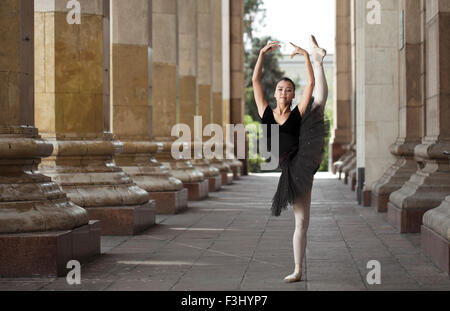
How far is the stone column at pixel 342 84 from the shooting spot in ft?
123

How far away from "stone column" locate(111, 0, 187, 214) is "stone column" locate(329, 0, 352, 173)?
22.6 m

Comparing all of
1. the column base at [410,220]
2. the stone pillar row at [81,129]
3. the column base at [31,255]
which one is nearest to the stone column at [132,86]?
the stone pillar row at [81,129]

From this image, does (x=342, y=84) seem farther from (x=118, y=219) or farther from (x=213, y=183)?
(x=118, y=219)

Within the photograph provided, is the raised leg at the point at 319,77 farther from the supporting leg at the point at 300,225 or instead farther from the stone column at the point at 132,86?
the stone column at the point at 132,86

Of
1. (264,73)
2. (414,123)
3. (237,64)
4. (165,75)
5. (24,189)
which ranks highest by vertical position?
(264,73)

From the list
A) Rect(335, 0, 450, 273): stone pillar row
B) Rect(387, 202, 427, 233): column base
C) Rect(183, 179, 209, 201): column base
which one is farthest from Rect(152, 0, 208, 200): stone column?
Rect(387, 202, 427, 233): column base

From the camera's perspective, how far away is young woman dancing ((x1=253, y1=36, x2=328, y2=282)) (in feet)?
25.8

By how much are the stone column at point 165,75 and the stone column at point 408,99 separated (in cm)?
514

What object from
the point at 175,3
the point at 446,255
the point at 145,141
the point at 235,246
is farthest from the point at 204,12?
the point at 446,255

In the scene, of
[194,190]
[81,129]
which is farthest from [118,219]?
[194,190]

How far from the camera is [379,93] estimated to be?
17.3 metres

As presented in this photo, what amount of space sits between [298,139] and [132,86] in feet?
25.6

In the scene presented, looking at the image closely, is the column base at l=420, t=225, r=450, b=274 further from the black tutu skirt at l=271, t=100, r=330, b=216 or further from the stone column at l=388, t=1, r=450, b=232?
the stone column at l=388, t=1, r=450, b=232

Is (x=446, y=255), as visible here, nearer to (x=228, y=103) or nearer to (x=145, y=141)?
(x=145, y=141)
